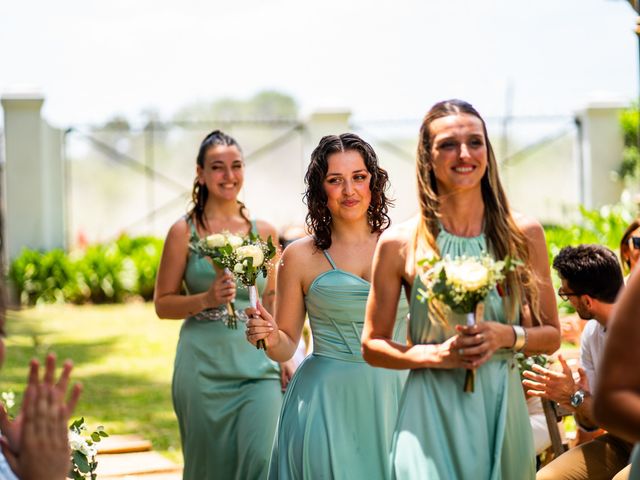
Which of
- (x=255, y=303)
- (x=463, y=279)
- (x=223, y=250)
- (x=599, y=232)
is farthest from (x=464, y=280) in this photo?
(x=599, y=232)

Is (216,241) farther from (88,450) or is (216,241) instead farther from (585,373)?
(585,373)

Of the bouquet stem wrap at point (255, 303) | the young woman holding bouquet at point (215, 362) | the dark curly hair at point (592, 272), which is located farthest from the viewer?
the young woman holding bouquet at point (215, 362)

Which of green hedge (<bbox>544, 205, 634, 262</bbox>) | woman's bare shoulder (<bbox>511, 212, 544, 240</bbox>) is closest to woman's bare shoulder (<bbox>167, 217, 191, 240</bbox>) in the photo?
woman's bare shoulder (<bbox>511, 212, 544, 240</bbox>)

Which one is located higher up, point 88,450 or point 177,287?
point 177,287

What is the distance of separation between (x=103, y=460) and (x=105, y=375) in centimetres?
556

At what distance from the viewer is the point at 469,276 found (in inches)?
140

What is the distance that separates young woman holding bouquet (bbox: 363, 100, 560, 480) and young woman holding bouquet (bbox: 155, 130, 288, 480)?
257 centimetres

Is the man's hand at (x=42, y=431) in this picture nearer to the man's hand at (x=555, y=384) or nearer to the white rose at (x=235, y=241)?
the man's hand at (x=555, y=384)

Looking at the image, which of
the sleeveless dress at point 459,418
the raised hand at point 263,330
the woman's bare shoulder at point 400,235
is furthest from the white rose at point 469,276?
the raised hand at point 263,330

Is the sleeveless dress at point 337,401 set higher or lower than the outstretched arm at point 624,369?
lower

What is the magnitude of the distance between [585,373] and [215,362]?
243 centimetres

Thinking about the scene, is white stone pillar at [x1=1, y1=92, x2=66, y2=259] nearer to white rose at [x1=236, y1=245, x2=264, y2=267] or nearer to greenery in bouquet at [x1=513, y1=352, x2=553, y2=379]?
white rose at [x1=236, y1=245, x2=264, y2=267]

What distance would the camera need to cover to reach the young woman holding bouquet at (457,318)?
3.80m

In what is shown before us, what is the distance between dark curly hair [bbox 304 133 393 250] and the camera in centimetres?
534
